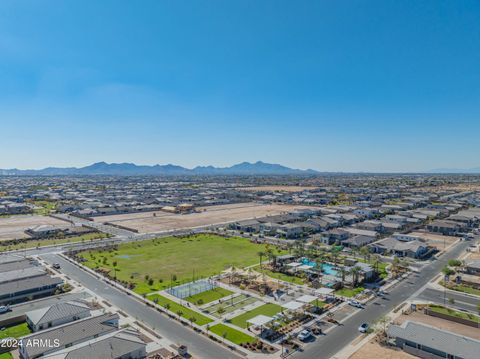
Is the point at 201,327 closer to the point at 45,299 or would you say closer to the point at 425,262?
the point at 45,299

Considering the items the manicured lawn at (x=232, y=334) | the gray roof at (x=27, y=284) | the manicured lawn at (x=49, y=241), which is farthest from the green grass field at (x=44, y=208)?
the manicured lawn at (x=232, y=334)

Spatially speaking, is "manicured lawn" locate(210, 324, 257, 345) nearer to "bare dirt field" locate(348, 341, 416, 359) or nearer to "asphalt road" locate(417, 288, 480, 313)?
"bare dirt field" locate(348, 341, 416, 359)

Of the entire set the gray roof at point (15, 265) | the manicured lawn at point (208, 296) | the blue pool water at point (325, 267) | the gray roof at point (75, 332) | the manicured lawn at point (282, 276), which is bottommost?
the manicured lawn at point (208, 296)

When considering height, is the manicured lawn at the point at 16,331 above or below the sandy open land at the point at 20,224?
below

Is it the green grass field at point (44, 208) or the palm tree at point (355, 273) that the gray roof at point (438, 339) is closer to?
the palm tree at point (355, 273)

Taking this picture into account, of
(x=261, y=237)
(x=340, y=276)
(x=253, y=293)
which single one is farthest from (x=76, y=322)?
(x=261, y=237)

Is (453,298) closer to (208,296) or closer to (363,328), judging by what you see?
(363,328)

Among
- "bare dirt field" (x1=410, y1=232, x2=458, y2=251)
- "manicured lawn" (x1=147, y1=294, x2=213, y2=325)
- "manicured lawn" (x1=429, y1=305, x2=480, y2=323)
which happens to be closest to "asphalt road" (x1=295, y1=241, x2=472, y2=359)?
"manicured lawn" (x1=429, y1=305, x2=480, y2=323)
